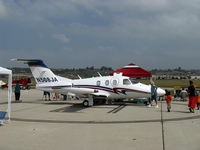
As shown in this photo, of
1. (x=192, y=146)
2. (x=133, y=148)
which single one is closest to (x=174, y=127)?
(x=192, y=146)

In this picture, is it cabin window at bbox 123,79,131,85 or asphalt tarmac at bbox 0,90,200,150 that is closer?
asphalt tarmac at bbox 0,90,200,150

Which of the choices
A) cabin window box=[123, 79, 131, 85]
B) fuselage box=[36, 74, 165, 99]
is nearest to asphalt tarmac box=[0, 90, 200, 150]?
fuselage box=[36, 74, 165, 99]

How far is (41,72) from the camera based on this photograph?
2067 cm

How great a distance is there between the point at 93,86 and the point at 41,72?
4469mm

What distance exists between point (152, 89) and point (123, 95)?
2.12 m

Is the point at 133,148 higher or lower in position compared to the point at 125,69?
lower

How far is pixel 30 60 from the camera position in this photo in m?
20.6

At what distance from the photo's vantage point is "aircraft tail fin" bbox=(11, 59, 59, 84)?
20.6 metres

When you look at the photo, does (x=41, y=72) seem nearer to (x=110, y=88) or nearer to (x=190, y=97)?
(x=110, y=88)

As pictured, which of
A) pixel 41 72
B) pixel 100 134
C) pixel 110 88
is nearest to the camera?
pixel 100 134

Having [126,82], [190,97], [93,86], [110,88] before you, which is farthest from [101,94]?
[190,97]

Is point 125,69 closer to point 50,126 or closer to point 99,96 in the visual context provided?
point 99,96

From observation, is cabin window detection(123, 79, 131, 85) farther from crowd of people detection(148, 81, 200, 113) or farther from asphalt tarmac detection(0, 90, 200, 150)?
asphalt tarmac detection(0, 90, 200, 150)

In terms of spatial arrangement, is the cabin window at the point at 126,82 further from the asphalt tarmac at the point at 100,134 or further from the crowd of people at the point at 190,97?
the asphalt tarmac at the point at 100,134
